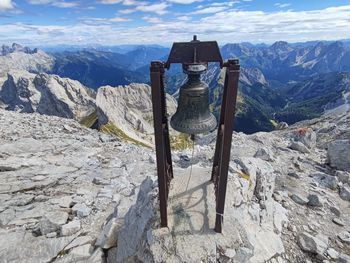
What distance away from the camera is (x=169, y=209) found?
8.80m

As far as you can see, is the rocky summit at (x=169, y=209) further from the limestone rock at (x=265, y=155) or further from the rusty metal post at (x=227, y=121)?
the rusty metal post at (x=227, y=121)

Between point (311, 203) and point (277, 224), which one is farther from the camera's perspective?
point (311, 203)

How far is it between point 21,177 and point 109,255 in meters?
8.17

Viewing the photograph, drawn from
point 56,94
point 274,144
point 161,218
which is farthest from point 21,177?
point 56,94

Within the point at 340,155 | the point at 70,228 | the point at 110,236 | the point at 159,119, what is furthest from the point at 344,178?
the point at 70,228

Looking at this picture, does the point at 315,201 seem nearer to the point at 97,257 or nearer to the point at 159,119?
the point at 159,119

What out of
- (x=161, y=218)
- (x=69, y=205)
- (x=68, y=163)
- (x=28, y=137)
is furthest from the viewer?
(x=28, y=137)

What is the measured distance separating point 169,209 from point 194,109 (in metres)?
3.49

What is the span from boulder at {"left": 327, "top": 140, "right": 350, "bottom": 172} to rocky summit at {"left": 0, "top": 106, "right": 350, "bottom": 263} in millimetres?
57

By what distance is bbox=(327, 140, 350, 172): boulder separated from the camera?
16.7 metres

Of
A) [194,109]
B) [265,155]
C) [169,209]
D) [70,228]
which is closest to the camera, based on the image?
[194,109]

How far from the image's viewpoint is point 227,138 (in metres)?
6.59

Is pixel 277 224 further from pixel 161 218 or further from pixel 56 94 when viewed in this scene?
pixel 56 94

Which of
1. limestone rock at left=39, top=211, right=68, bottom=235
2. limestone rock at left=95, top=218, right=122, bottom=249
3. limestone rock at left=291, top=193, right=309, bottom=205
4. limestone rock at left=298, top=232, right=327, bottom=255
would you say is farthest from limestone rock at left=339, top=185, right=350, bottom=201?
limestone rock at left=39, top=211, right=68, bottom=235
